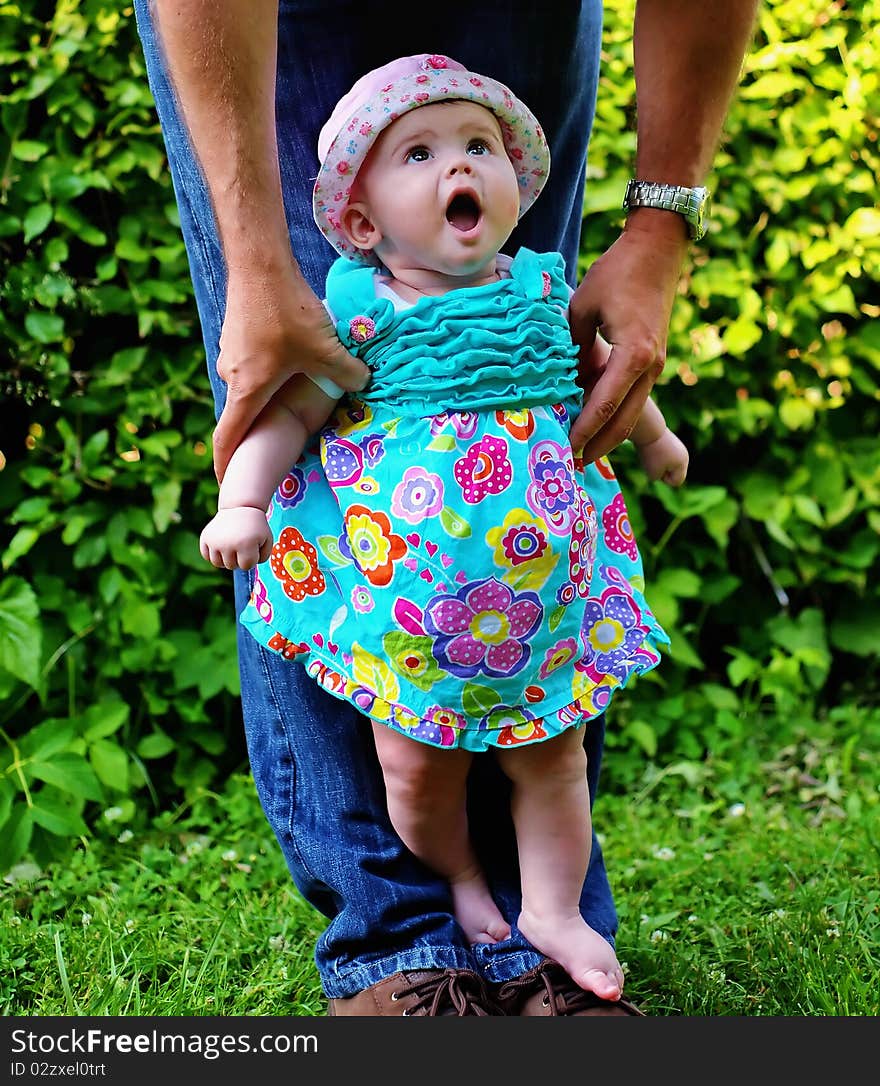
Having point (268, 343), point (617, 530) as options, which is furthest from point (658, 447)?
point (268, 343)

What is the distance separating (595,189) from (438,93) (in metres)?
1.52

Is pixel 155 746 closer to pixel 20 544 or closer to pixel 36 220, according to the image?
pixel 20 544

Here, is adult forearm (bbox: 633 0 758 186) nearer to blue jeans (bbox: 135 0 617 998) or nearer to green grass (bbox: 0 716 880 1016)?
blue jeans (bbox: 135 0 617 998)

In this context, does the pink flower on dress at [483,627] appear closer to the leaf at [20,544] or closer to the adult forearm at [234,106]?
the adult forearm at [234,106]

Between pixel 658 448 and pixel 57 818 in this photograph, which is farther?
pixel 57 818

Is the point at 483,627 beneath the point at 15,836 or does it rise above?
above

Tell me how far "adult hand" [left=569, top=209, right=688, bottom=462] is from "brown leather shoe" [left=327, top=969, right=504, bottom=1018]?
0.73 m

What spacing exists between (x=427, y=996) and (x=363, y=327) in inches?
35.0

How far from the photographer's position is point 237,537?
1.49 meters

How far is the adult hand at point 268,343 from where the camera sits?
149cm

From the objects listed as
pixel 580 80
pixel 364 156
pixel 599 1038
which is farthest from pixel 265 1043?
pixel 580 80

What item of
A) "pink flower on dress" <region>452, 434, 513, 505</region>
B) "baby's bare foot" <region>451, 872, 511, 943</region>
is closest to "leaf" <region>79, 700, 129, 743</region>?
"baby's bare foot" <region>451, 872, 511, 943</region>

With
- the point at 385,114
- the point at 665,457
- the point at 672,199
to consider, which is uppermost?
the point at 385,114

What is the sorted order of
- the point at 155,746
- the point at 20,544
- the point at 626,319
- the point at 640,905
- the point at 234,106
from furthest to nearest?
the point at 155,746 < the point at 20,544 < the point at 640,905 < the point at 626,319 < the point at 234,106
